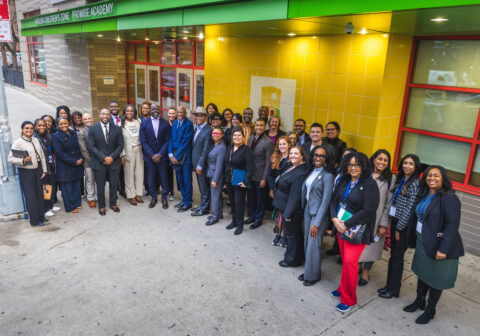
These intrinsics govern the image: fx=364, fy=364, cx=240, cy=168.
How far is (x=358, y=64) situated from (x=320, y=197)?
10.0 ft

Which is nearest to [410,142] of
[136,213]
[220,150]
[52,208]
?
[220,150]

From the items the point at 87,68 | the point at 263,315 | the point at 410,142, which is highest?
the point at 87,68

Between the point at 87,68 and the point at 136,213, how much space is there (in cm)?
895

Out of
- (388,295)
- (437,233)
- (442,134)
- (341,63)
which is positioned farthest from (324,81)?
(388,295)

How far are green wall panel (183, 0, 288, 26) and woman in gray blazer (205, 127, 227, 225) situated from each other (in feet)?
6.06

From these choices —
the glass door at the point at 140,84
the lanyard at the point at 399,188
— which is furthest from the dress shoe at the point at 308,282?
the glass door at the point at 140,84

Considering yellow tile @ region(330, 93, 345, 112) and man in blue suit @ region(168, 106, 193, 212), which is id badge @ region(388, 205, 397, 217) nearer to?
yellow tile @ region(330, 93, 345, 112)

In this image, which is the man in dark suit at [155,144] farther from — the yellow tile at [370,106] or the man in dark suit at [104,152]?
the yellow tile at [370,106]

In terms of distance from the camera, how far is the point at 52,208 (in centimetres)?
707

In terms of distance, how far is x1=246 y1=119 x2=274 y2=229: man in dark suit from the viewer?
20.8ft

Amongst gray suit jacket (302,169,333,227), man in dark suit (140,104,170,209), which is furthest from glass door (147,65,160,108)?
gray suit jacket (302,169,333,227)

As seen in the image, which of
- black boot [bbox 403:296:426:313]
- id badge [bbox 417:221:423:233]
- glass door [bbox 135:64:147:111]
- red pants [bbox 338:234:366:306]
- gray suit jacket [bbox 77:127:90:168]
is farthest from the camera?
glass door [bbox 135:64:147:111]

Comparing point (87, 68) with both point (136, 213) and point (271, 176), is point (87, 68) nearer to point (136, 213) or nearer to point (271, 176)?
point (136, 213)

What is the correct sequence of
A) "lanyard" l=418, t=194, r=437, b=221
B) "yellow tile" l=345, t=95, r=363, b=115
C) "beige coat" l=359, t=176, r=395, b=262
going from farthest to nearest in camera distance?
"yellow tile" l=345, t=95, r=363, b=115, "beige coat" l=359, t=176, r=395, b=262, "lanyard" l=418, t=194, r=437, b=221
